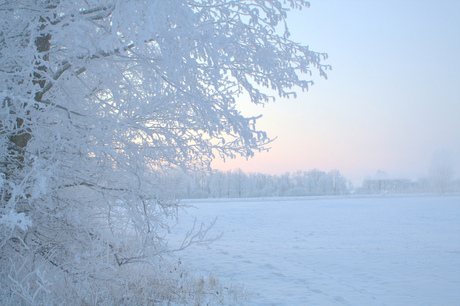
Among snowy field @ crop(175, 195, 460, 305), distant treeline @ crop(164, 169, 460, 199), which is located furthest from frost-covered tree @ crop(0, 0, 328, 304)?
distant treeline @ crop(164, 169, 460, 199)

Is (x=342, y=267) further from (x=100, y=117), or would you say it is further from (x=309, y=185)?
(x=309, y=185)

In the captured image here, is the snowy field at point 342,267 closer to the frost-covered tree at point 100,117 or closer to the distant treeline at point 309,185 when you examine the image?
the frost-covered tree at point 100,117

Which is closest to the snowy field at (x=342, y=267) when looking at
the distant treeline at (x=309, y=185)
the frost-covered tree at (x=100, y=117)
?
the frost-covered tree at (x=100, y=117)

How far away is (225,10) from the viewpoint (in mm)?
3488

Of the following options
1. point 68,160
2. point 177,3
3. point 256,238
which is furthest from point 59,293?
point 256,238

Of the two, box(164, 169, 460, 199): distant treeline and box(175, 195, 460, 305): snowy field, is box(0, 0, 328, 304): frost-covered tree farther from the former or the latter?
box(164, 169, 460, 199): distant treeline

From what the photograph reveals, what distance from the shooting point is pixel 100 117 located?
372cm

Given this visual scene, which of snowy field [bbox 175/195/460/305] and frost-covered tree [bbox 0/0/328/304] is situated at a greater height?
frost-covered tree [bbox 0/0/328/304]

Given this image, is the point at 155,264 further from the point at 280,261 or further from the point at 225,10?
the point at 280,261

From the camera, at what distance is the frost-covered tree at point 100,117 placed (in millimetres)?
2957

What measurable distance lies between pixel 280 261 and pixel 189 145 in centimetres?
525

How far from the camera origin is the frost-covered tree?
2957 millimetres

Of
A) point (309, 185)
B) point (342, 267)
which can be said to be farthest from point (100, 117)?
point (309, 185)

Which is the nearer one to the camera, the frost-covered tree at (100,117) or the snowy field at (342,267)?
the frost-covered tree at (100,117)
